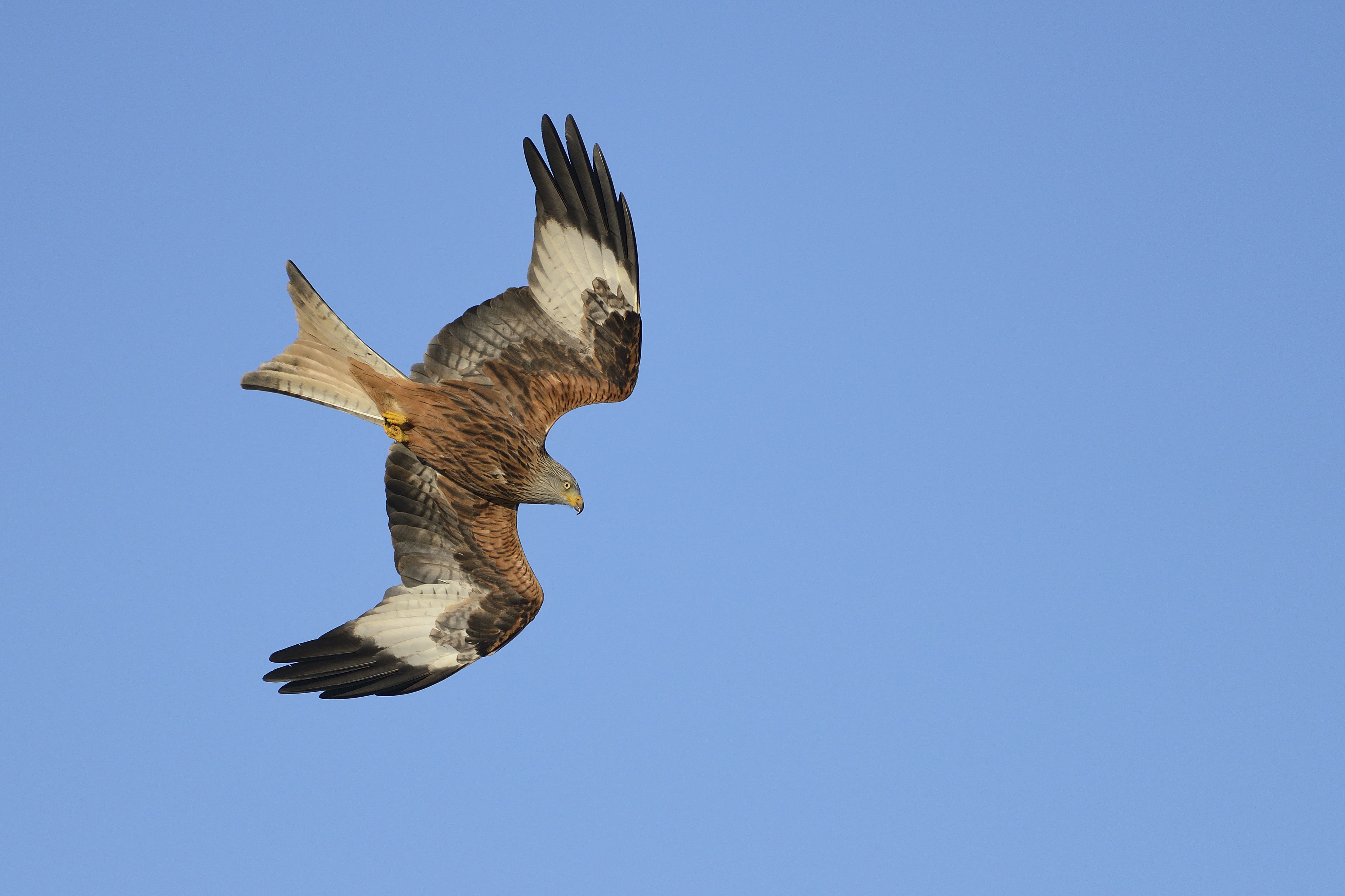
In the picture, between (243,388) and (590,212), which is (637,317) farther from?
(243,388)

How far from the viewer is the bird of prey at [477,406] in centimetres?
889

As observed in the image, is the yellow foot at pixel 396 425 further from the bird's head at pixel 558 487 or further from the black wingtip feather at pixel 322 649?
the black wingtip feather at pixel 322 649

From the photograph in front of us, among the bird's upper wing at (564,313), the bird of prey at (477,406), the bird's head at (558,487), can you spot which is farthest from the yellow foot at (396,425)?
the bird's head at (558,487)

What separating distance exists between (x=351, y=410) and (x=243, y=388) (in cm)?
81

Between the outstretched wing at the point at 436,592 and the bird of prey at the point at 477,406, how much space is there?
0.04ft

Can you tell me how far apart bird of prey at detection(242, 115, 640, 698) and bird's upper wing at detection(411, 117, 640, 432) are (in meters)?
0.01

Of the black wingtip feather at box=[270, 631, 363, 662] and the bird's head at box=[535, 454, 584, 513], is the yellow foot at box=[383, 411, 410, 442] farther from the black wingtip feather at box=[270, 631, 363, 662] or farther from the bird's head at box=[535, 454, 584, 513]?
the black wingtip feather at box=[270, 631, 363, 662]

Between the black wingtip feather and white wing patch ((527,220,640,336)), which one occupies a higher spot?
white wing patch ((527,220,640,336))

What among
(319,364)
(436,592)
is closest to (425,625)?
(436,592)

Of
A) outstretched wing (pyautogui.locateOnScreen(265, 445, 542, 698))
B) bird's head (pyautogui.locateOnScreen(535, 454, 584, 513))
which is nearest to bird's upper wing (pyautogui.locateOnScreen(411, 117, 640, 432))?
bird's head (pyautogui.locateOnScreen(535, 454, 584, 513))

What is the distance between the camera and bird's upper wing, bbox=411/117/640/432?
30.4 feet

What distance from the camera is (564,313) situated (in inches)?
372

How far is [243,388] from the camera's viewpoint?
8.52 m

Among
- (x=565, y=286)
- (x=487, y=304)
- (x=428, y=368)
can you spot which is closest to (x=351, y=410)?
(x=428, y=368)
